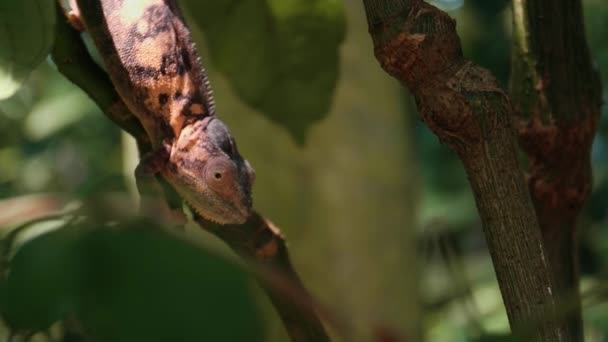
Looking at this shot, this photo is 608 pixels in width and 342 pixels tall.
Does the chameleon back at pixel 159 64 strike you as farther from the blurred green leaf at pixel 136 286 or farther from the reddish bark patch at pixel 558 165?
the blurred green leaf at pixel 136 286

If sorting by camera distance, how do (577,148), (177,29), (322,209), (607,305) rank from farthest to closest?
(607,305), (322,209), (177,29), (577,148)

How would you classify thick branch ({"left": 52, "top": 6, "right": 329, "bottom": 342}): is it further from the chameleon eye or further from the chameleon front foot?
the chameleon eye

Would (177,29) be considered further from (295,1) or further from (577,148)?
(577,148)

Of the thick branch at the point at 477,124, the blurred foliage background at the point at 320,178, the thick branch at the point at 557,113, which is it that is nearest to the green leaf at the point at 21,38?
the blurred foliage background at the point at 320,178

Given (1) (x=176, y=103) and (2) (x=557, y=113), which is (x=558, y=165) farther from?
(1) (x=176, y=103)

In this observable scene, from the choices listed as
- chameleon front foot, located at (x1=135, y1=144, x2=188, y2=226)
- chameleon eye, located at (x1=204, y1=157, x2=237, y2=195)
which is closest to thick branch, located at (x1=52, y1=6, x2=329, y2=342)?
chameleon front foot, located at (x1=135, y1=144, x2=188, y2=226)

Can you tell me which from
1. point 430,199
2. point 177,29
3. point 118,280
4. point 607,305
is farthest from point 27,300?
point 430,199
